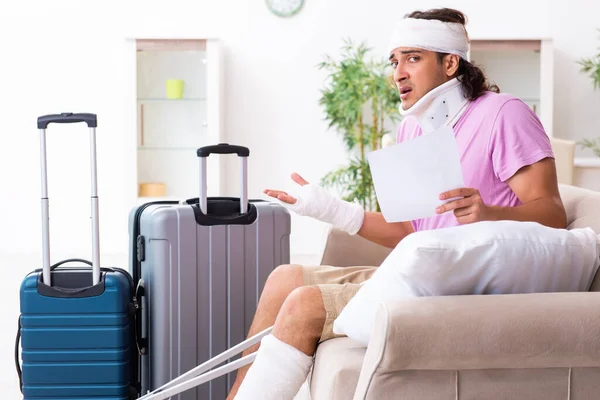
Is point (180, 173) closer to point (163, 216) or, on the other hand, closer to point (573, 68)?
point (573, 68)

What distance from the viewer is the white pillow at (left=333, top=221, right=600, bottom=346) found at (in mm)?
1385

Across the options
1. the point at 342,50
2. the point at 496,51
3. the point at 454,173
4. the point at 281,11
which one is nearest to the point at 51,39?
the point at 281,11

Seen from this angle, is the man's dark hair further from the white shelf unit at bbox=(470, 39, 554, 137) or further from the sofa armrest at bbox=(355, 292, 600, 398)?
the white shelf unit at bbox=(470, 39, 554, 137)

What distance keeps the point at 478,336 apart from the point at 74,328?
1326mm

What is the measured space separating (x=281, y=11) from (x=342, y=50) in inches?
21.4

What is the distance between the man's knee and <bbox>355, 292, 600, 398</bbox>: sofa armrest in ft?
1.34

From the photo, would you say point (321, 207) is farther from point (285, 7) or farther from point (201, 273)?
point (285, 7)

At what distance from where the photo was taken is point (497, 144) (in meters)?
2.00

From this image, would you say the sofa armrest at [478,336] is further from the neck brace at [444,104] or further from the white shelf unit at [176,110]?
the white shelf unit at [176,110]

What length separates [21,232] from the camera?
663 cm

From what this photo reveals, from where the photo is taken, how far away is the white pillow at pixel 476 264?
138 centimetres

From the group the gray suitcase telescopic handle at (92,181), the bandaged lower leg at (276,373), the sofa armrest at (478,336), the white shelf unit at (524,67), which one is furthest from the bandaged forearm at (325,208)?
the white shelf unit at (524,67)

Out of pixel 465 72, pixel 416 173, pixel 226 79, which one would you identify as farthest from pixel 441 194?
pixel 226 79

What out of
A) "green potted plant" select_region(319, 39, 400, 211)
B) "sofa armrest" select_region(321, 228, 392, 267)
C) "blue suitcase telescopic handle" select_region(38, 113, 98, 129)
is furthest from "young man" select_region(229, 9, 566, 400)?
"green potted plant" select_region(319, 39, 400, 211)
